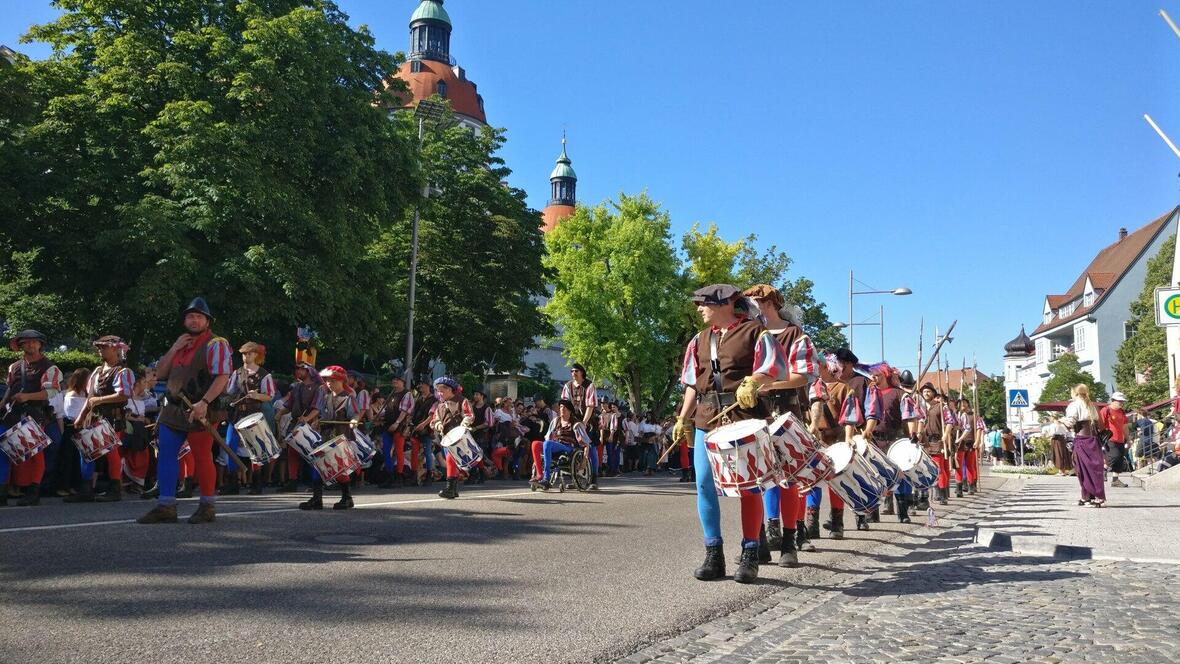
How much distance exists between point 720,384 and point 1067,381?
75164 mm

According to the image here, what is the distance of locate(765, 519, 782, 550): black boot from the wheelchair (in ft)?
27.0

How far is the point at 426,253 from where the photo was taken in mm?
40125

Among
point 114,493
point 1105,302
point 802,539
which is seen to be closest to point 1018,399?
point 802,539

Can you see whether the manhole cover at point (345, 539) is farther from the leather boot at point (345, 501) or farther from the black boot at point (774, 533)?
the black boot at point (774, 533)

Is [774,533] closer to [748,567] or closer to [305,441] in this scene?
[748,567]

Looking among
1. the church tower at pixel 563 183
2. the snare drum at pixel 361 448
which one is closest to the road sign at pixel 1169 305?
the snare drum at pixel 361 448

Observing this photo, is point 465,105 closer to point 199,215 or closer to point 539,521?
point 199,215

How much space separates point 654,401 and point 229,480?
4321 cm

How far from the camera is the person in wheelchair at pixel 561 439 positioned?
16.1 m

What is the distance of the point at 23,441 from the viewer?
34.4 feet

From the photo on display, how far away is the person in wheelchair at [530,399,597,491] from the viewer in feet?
53.0

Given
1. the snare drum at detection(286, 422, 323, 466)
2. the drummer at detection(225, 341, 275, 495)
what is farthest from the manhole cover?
the drummer at detection(225, 341, 275, 495)

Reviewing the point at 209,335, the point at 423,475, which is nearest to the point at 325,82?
the point at 423,475

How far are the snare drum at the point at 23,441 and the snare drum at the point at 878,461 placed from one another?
330 inches
